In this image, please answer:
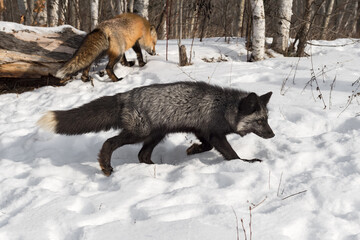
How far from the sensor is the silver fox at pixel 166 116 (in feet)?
13.9

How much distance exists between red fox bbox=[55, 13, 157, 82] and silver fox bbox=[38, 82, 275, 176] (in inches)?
117

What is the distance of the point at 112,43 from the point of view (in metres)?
7.71

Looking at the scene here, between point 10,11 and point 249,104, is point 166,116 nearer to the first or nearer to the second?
point 249,104

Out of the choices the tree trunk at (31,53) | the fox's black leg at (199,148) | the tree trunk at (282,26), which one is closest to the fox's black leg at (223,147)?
the fox's black leg at (199,148)

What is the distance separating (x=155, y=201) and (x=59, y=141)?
9.18 ft

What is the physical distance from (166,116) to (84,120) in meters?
1.13

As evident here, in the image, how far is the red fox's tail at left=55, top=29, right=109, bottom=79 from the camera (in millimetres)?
6883

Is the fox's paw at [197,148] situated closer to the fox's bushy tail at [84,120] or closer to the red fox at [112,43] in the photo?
the fox's bushy tail at [84,120]

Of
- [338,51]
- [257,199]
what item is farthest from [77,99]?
[338,51]

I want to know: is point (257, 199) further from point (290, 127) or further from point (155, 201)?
point (290, 127)

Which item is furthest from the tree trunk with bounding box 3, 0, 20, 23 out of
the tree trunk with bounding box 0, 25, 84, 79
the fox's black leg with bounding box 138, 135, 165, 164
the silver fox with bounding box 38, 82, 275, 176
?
the fox's black leg with bounding box 138, 135, 165, 164

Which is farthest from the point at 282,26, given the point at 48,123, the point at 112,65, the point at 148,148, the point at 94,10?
the point at 48,123

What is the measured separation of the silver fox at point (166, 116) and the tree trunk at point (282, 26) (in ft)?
17.3

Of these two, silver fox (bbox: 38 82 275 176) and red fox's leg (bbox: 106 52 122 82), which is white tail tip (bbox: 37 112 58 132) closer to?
silver fox (bbox: 38 82 275 176)
